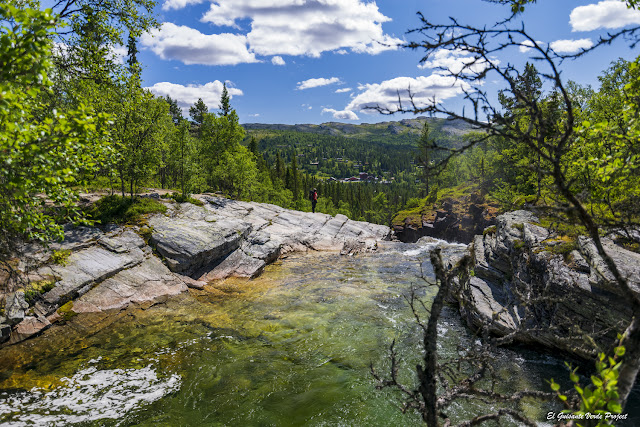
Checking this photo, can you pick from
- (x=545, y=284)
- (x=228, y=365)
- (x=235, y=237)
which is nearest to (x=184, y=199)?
(x=235, y=237)

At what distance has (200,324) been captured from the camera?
1566cm

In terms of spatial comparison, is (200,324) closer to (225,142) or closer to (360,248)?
(360,248)

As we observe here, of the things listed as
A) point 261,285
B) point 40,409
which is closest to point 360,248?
point 261,285

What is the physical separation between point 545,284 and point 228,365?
13.8 m

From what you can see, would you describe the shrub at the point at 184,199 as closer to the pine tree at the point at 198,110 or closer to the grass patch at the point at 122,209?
the grass patch at the point at 122,209

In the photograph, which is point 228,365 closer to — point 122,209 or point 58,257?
point 58,257

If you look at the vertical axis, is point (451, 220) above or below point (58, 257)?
below

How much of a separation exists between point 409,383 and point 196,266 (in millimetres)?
16871

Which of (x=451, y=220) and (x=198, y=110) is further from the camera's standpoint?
(x=198, y=110)

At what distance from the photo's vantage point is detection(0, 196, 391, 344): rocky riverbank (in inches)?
571

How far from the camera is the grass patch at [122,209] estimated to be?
22337 millimetres

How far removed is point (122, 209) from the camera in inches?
936

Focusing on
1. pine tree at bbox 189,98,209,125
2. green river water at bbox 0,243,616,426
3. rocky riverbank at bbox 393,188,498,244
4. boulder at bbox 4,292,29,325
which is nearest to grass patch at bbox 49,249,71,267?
boulder at bbox 4,292,29,325

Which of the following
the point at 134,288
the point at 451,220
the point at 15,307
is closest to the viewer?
the point at 15,307
